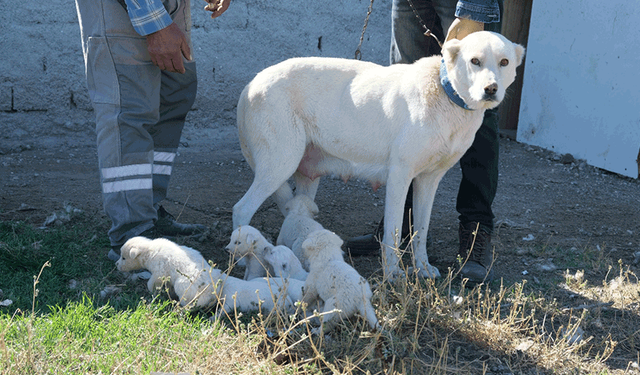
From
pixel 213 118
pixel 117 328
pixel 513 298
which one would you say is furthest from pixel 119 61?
pixel 213 118

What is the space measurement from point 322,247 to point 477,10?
59.0 inches

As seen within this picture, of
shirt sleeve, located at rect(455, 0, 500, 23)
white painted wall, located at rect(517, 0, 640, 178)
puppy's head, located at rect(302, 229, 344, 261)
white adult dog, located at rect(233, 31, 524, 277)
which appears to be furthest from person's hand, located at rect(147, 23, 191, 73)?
white painted wall, located at rect(517, 0, 640, 178)

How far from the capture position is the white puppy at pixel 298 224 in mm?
3309

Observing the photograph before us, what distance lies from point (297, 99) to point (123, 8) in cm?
102

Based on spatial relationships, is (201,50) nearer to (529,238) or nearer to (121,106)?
(121,106)

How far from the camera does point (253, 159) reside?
3729 mm

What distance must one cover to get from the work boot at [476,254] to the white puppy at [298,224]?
859mm

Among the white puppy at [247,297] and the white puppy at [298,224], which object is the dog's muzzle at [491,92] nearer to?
the white puppy at [298,224]

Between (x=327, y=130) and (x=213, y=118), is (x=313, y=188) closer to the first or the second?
(x=327, y=130)

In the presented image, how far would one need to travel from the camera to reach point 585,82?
6.30 m

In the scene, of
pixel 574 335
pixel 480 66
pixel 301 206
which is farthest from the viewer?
pixel 301 206

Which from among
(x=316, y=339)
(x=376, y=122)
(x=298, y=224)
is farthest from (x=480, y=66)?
(x=316, y=339)

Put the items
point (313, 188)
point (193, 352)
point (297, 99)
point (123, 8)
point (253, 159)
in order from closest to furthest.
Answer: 1. point (193, 352)
2. point (123, 8)
3. point (297, 99)
4. point (253, 159)
5. point (313, 188)

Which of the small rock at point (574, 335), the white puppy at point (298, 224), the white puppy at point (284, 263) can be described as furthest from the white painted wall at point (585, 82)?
the white puppy at point (284, 263)
